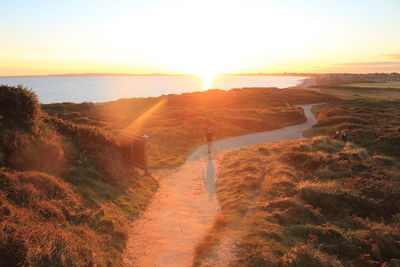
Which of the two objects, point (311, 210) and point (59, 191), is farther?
point (311, 210)

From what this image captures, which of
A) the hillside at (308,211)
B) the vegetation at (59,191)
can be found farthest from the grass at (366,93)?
the vegetation at (59,191)

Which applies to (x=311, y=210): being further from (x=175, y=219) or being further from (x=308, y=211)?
(x=175, y=219)

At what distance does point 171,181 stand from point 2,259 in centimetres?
963

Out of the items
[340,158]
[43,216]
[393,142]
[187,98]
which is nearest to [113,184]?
[43,216]

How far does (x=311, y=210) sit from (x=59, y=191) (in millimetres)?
8609

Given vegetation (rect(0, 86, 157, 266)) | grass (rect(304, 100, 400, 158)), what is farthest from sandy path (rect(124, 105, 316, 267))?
grass (rect(304, 100, 400, 158))

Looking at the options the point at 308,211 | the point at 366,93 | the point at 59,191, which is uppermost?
the point at 366,93

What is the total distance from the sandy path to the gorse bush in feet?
19.3

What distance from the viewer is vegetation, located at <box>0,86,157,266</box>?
240 inches

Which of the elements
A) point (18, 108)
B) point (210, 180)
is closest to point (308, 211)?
point (210, 180)

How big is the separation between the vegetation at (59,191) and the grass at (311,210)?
3.19m

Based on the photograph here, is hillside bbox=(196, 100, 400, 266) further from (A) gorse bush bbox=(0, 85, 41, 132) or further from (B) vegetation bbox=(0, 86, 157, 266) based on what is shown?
(A) gorse bush bbox=(0, 85, 41, 132)

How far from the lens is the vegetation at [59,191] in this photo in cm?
609

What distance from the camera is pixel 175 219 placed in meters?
10.1
